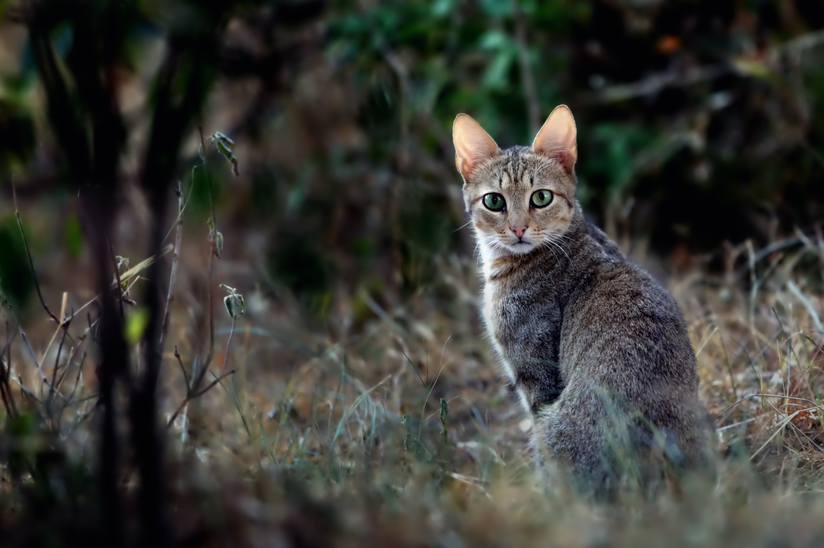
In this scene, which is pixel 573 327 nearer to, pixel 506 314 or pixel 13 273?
pixel 506 314

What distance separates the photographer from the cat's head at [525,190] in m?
3.65

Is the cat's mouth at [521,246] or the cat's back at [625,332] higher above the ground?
the cat's mouth at [521,246]

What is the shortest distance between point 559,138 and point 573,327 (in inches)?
32.6

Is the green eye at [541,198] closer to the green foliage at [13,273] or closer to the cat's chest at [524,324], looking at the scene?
the cat's chest at [524,324]

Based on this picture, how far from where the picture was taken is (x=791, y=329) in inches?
145

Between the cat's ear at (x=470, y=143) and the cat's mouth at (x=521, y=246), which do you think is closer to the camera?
the cat's mouth at (x=521, y=246)

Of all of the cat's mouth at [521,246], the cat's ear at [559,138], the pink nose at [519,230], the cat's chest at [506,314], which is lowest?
the cat's chest at [506,314]

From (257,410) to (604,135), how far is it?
8.91 feet

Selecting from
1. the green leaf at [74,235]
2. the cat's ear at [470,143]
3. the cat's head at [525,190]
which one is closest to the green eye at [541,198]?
the cat's head at [525,190]

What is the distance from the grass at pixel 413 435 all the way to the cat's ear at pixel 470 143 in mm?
777

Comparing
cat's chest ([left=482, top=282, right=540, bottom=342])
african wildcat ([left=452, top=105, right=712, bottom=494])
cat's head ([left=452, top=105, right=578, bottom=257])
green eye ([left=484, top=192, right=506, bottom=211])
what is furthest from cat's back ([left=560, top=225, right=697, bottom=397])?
green eye ([left=484, top=192, right=506, bottom=211])

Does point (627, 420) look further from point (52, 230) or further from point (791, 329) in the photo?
point (52, 230)

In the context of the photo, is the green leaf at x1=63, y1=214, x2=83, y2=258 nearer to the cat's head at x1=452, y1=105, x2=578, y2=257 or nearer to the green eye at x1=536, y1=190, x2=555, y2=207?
the cat's head at x1=452, y1=105, x2=578, y2=257

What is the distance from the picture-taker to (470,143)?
12.9 ft
